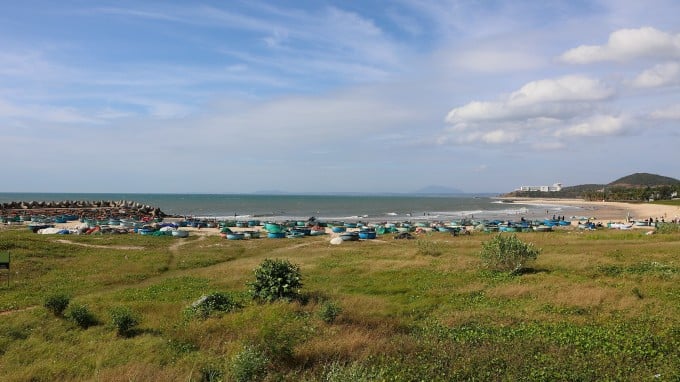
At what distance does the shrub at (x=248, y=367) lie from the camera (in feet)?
33.6

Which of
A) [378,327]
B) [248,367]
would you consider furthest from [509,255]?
[248,367]

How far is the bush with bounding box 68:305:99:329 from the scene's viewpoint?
16406 millimetres

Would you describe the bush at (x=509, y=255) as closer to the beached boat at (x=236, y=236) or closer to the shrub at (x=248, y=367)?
the shrub at (x=248, y=367)

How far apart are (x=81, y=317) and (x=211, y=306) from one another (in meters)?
4.43

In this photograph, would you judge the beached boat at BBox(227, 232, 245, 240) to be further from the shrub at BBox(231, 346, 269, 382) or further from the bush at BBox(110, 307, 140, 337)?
the shrub at BBox(231, 346, 269, 382)

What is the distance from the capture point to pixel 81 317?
53.9 ft

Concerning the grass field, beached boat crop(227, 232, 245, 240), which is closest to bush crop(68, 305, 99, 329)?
the grass field

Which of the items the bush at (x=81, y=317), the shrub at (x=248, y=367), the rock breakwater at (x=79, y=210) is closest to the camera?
the shrub at (x=248, y=367)

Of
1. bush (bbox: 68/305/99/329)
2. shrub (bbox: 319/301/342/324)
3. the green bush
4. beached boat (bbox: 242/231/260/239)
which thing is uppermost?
the green bush

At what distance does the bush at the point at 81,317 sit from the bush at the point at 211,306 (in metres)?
3.31

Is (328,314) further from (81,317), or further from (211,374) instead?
(81,317)

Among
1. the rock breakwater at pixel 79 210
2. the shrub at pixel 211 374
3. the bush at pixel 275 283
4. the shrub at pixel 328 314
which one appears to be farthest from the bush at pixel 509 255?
the rock breakwater at pixel 79 210

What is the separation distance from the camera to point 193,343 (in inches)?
543

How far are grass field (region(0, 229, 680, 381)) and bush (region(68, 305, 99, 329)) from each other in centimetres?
22
